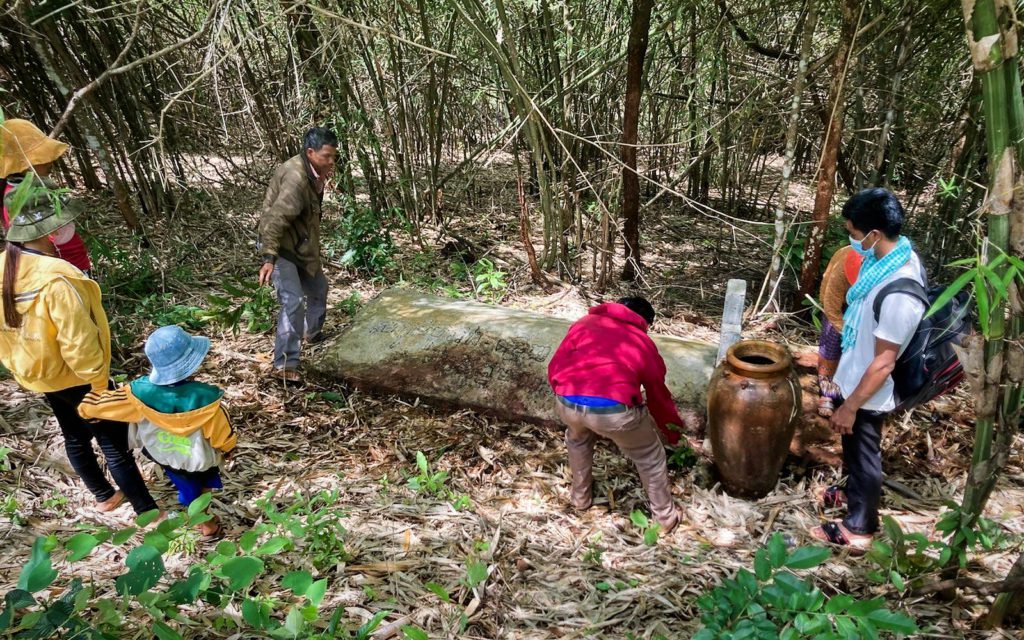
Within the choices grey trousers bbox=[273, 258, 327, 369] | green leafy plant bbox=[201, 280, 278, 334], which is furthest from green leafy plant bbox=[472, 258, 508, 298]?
green leafy plant bbox=[201, 280, 278, 334]

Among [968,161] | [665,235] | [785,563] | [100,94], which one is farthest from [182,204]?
[968,161]

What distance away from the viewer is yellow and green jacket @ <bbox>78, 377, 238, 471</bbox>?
2201mm

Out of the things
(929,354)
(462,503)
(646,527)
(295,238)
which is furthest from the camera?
(295,238)

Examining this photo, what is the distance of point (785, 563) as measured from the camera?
1.62 metres

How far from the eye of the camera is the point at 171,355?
85.4 inches

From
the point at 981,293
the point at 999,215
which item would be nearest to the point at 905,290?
the point at 999,215

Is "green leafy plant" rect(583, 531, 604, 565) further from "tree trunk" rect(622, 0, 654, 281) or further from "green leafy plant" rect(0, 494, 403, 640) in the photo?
"tree trunk" rect(622, 0, 654, 281)

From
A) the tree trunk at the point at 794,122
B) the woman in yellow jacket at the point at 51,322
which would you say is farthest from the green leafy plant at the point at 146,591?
the tree trunk at the point at 794,122

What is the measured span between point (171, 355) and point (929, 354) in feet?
8.60

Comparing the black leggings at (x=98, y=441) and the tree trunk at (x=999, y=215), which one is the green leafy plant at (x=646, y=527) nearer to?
the tree trunk at (x=999, y=215)

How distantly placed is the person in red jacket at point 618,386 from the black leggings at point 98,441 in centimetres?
171

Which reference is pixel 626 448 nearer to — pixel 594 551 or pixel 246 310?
pixel 594 551

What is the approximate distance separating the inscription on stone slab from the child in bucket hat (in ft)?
4.30

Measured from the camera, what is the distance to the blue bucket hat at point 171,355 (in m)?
2.15
